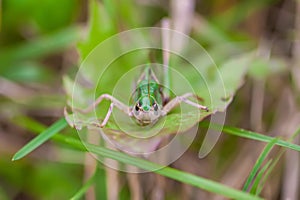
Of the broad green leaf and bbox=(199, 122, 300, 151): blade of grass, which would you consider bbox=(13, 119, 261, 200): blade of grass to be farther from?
bbox=(199, 122, 300, 151): blade of grass

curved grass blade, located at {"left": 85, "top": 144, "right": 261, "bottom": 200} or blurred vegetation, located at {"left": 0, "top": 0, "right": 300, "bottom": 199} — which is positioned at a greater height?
blurred vegetation, located at {"left": 0, "top": 0, "right": 300, "bottom": 199}

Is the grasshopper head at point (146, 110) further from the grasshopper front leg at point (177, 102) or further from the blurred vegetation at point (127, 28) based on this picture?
the blurred vegetation at point (127, 28)

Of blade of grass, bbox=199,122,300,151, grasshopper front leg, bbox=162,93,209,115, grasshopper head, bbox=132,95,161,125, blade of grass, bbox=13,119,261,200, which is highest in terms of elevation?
grasshopper front leg, bbox=162,93,209,115

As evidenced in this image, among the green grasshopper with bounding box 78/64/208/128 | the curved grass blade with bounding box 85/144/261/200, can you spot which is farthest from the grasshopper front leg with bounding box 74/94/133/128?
the curved grass blade with bounding box 85/144/261/200

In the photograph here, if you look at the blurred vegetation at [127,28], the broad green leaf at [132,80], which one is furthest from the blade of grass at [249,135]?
the blurred vegetation at [127,28]

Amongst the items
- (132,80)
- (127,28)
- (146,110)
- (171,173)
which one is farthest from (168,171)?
(127,28)

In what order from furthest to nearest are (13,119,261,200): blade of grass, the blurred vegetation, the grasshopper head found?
the blurred vegetation → the grasshopper head → (13,119,261,200): blade of grass

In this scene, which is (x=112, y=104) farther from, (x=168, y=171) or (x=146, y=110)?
(x=168, y=171)
